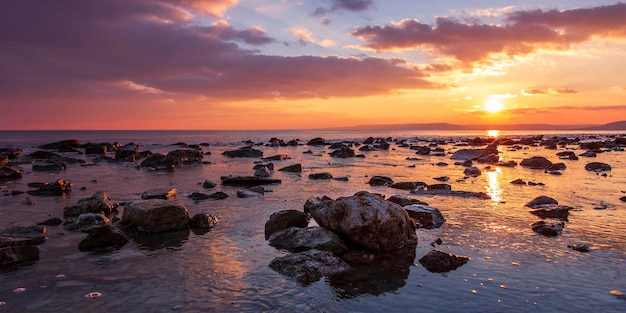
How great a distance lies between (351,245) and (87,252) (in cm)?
696

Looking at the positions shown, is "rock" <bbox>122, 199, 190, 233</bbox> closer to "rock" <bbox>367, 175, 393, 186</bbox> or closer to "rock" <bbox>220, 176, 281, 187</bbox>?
"rock" <bbox>220, 176, 281, 187</bbox>

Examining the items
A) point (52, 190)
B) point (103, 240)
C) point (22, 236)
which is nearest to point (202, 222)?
point (103, 240)

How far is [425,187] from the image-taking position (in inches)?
881

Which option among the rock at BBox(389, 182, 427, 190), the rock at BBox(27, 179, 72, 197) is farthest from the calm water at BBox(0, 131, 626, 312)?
the rock at BBox(389, 182, 427, 190)

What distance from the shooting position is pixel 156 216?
12.8m

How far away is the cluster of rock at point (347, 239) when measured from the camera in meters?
9.25

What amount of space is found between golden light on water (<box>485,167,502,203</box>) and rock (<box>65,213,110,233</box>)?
15.8 meters

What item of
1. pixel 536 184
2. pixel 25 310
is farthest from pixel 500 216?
pixel 25 310

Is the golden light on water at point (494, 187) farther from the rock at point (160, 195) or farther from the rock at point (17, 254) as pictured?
the rock at point (17, 254)

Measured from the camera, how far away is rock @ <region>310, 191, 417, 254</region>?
10680 millimetres

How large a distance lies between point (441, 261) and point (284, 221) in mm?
5031

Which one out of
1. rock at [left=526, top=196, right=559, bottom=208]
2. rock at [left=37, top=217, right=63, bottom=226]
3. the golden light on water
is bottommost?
rock at [left=37, top=217, right=63, bottom=226]

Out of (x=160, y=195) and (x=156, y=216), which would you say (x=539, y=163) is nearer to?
(x=160, y=195)

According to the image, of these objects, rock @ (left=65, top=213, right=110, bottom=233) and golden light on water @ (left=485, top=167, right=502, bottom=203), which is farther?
golden light on water @ (left=485, top=167, right=502, bottom=203)
